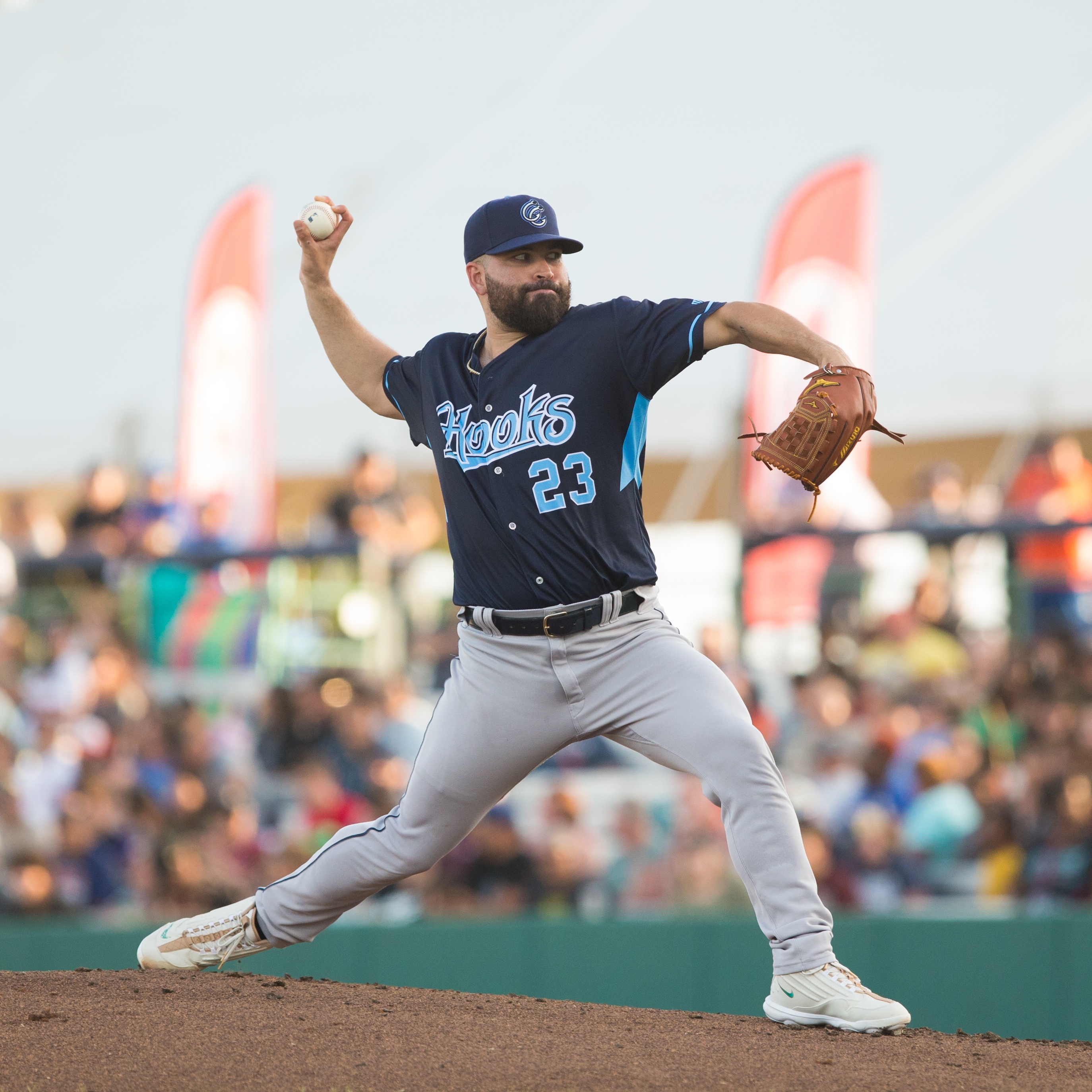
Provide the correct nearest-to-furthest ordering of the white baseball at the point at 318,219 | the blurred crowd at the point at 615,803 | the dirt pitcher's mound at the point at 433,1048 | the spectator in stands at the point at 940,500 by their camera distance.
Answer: the dirt pitcher's mound at the point at 433,1048, the white baseball at the point at 318,219, the blurred crowd at the point at 615,803, the spectator in stands at the point at 940,500

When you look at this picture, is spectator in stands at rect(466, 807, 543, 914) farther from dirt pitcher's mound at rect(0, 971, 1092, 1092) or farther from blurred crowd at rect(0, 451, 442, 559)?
dirt pitcher's mound at rect(0, 971, 1092, 1092)

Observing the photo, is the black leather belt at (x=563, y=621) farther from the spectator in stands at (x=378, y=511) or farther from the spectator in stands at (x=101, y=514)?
the spectator in stands at (x=101, y=514)

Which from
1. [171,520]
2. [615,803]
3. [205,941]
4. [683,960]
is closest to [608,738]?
[205,941]

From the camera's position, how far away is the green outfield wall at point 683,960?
6262mm

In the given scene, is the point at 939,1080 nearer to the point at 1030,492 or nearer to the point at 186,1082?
the point at 186,1082

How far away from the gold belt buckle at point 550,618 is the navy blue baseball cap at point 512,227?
2.77 feet

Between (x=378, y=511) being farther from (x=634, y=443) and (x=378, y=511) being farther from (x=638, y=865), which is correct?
(x=634, y=443)

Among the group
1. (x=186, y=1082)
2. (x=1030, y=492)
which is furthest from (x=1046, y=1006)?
(x=186, y=1082)

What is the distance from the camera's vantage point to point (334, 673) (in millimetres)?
8531

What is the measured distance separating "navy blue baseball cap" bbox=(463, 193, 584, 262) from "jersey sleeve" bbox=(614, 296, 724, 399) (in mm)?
232

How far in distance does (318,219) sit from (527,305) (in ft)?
2.49

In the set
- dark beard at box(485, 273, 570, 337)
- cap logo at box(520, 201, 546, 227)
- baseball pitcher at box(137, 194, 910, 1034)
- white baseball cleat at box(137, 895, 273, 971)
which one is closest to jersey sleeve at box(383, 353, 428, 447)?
baseball pitcher at box(137, 194, 910, 1034)

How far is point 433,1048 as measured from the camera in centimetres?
328

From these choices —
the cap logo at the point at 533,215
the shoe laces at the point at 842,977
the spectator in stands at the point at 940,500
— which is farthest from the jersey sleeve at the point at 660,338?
the spectator in stands at the point at 940,500
